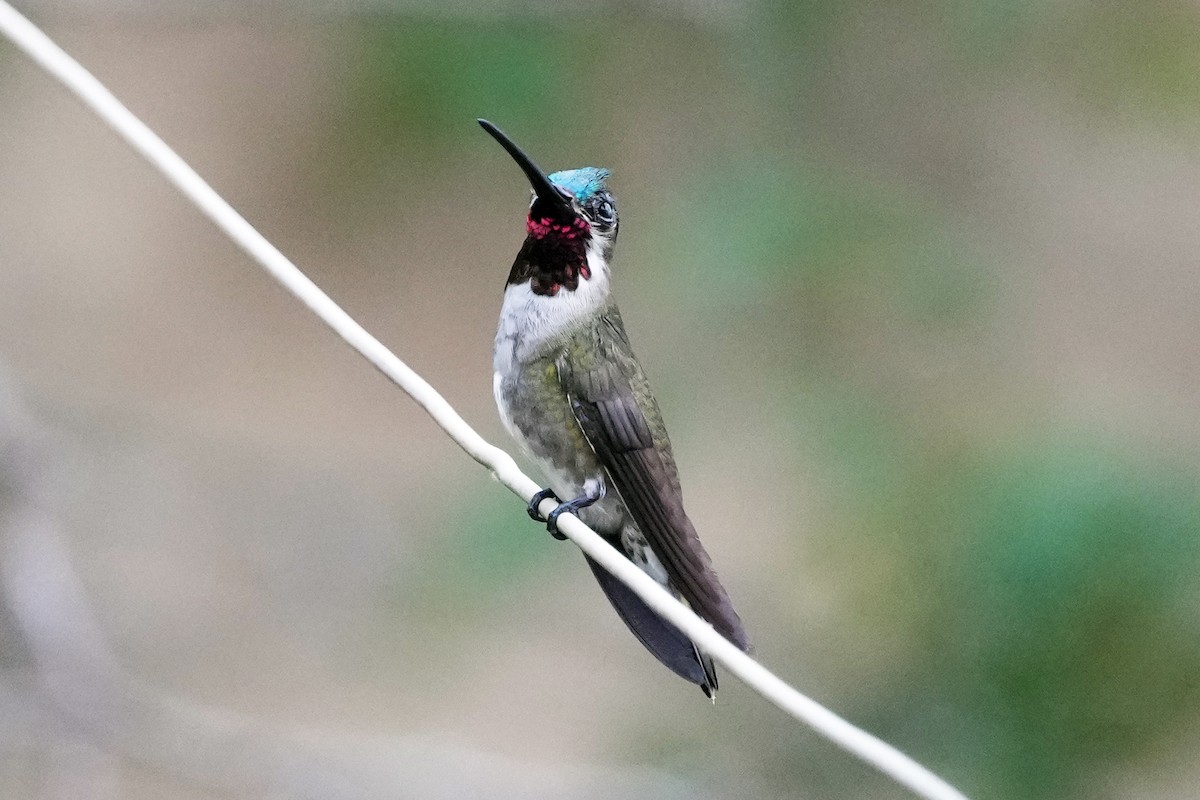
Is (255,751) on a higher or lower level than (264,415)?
lower

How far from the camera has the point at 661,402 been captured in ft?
6.88

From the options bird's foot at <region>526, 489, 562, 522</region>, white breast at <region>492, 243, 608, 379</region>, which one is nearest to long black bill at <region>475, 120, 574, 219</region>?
white breast at <region>492, 243, 608, 379</region>

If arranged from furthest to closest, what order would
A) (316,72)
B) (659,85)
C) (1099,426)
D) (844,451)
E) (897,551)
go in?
(316,72) → (659,85) → (1099,426) → (844,451) → (897,551)

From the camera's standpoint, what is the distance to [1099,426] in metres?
2.27

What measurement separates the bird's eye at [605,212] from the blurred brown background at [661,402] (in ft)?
3.00

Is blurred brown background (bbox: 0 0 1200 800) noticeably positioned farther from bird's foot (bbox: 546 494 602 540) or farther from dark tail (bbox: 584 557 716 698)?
dark tail (bbox: 584 557 716 698)

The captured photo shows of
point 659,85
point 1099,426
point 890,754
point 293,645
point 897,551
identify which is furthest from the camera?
point 293,645

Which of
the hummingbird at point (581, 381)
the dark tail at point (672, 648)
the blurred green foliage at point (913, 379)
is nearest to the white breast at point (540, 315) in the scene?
the hummingbird at point (581, 381)

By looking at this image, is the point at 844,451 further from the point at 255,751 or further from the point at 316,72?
the point at 316,72

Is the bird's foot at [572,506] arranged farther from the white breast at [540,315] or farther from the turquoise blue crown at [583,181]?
the turquoise blue crown at [583,181]

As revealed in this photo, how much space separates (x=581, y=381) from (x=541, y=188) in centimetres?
23

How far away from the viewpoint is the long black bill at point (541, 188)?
0.70 m

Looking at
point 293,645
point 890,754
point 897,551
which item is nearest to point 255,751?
point 293,645

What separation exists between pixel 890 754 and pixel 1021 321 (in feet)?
7.99
